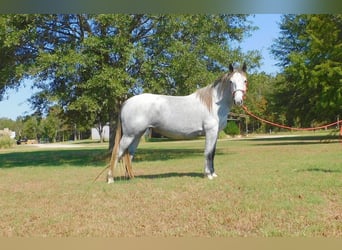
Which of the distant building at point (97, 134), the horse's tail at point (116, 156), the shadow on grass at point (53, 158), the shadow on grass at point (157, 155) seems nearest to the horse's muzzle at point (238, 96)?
the horse's tail at point (116, 156)

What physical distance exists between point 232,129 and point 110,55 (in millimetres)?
2272

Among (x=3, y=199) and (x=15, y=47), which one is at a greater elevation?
(x=15, y=47)

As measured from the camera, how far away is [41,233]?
322 centimetres

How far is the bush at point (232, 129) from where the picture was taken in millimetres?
7135

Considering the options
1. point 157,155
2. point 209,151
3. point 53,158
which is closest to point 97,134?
point 53,158

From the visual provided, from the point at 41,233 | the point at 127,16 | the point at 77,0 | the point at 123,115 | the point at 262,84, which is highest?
the point at 127,16

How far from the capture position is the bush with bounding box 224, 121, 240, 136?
23.4ft

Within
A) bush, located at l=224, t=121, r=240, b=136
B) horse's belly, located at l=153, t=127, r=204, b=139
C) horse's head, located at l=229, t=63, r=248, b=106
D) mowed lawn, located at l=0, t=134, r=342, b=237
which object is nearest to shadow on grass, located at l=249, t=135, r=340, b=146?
bush, located at l=224, t=121, r=240, b=136

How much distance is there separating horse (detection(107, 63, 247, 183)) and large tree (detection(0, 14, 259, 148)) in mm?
2150

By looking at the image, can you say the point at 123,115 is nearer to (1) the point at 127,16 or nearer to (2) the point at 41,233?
(2) the point at 41,233

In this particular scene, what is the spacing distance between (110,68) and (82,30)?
46.6 inches

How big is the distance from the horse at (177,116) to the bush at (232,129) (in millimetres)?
2096

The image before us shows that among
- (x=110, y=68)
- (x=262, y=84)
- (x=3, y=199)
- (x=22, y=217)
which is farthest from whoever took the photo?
(x=262, y=84)

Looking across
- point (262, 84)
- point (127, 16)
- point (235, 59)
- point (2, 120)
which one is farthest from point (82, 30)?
point (262, 84)
